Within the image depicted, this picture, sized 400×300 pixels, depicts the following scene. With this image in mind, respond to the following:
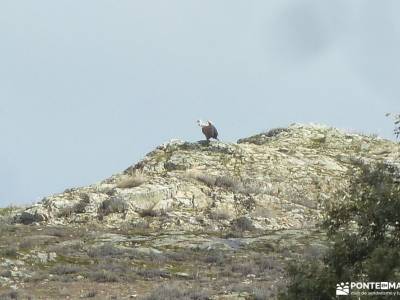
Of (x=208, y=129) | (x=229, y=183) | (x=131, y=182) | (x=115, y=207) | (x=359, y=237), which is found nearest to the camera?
(x=359, y=237)

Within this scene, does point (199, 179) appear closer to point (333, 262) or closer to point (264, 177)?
point (264, 177)

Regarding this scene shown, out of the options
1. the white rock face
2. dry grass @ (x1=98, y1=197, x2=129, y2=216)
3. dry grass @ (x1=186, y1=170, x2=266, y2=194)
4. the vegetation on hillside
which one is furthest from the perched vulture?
the vegetation on hillside

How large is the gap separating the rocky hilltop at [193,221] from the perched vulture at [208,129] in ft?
2.24

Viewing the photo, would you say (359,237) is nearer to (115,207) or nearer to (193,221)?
(193,221)

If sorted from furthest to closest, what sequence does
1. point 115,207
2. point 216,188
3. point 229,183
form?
point 229,183 < point 216,188 < point 115,207

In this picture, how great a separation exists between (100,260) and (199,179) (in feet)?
34.7

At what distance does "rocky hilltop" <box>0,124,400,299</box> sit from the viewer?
760 inches

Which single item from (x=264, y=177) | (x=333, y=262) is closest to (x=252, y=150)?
(x=264, y=177)

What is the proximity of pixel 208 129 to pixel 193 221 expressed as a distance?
8.09 metres

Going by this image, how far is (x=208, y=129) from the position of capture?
3466 cm

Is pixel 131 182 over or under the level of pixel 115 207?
over

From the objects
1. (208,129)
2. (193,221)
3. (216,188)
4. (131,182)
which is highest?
→ (208,129)

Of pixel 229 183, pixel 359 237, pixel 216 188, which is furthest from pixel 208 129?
pixel 359 237

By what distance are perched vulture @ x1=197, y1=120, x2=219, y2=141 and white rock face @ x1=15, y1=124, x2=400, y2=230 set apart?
535 mm
